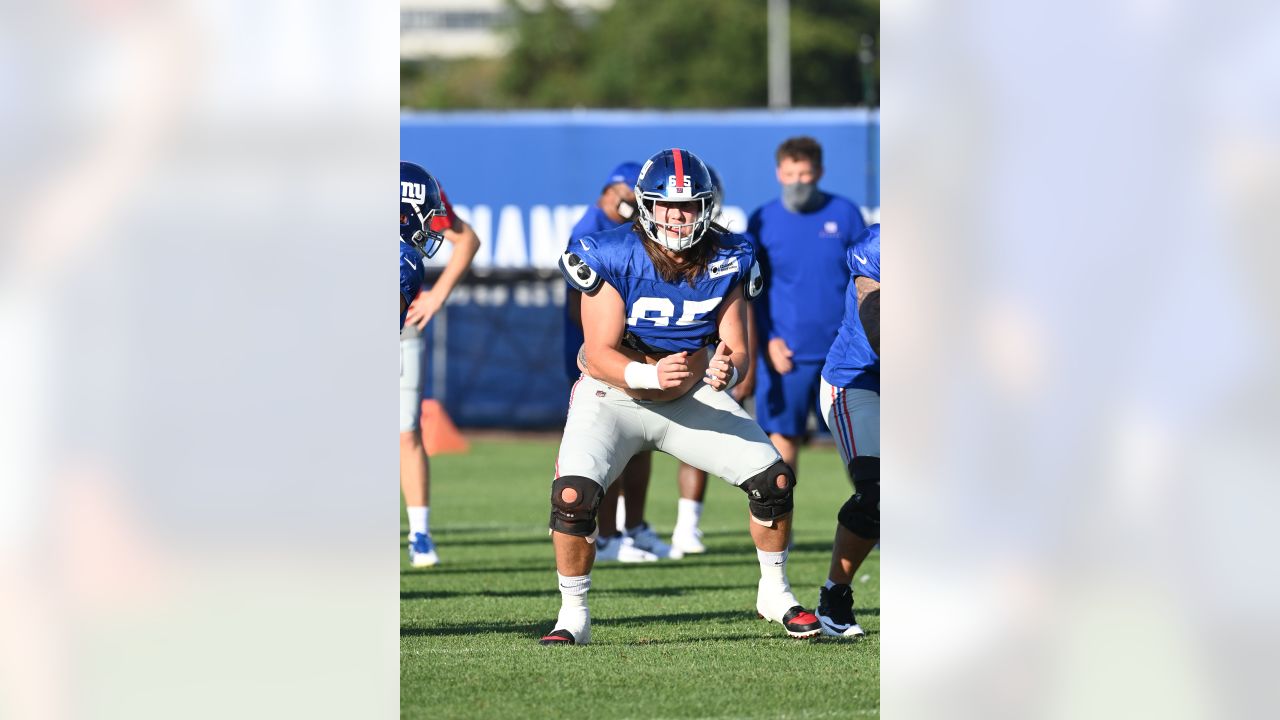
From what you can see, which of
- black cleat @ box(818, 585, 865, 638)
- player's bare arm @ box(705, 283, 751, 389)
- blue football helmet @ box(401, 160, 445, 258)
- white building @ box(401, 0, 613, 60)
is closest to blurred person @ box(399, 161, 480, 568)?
blue football helmet @ box(401, 160, 445, 258)

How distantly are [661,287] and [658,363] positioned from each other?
1.16 ft

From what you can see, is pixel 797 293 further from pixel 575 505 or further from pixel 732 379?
pixel 575 505

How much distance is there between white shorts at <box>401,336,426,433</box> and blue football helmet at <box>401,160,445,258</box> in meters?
1.86

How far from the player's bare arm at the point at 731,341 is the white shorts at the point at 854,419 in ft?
1.35

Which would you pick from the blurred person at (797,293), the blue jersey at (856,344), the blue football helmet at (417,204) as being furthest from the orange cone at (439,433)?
the blue jersey at (856,344)

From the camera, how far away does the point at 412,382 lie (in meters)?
8.09

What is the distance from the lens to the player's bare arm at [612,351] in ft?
18.7
